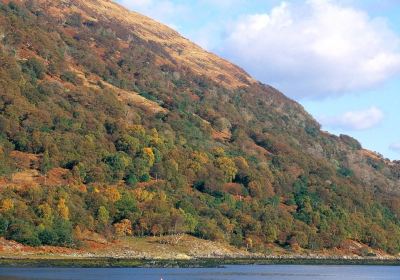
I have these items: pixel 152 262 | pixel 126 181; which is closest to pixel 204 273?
pixel 152 262

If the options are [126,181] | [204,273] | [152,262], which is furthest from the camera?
[126,181]

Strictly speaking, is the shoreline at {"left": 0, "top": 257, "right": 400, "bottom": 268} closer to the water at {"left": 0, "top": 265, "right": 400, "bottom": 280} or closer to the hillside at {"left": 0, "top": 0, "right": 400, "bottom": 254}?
the water at {"left": 0, "top": 265, "right": 400, "bottom": 280}

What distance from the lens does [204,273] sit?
10712 cm

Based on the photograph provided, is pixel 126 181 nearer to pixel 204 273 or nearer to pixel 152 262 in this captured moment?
pixel 152 262

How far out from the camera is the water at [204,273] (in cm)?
9294

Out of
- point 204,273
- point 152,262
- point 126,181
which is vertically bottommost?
point 152,262

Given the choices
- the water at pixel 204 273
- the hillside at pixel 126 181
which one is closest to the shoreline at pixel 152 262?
the water at pixel 204 273

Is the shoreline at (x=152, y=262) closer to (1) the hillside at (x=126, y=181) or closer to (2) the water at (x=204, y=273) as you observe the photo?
(2) the water at (x=204, y=273)

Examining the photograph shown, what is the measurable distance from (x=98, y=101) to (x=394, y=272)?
82335 millimetres

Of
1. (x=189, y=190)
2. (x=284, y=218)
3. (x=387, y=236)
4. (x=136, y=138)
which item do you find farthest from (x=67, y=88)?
(x=387, y=236)

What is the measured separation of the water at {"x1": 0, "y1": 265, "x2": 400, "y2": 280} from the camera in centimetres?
9294

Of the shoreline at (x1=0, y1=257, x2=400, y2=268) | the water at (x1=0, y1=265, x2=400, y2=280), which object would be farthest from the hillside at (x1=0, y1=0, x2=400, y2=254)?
the water at (x1=0, y1=265, x2=400, y2=280)

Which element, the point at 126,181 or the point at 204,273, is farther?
the point at 126,181

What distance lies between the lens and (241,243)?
153875mm
